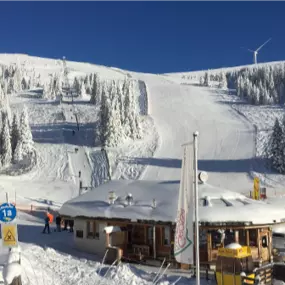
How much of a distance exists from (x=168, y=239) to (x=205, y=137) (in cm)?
4786

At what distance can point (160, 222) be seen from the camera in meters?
20.5

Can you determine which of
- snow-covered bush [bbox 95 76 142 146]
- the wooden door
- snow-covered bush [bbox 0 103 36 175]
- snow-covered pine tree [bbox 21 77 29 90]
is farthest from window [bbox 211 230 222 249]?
snow-covered pine tree [bbox 21 77 29 90]

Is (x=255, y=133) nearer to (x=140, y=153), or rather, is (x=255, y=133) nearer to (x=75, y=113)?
(x=140, y=153)

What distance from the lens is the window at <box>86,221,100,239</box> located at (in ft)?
75.1

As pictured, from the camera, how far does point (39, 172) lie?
5616 cm

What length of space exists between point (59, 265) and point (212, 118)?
63460mm

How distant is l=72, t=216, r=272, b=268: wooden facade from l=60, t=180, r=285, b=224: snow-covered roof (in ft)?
1.09

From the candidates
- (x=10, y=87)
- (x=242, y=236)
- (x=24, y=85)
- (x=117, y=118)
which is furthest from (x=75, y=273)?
(x=24, y=85)

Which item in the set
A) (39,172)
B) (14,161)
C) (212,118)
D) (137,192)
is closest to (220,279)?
(137,192)

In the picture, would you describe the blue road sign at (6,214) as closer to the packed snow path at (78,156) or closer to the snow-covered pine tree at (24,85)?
the packed snow path at (78,156)

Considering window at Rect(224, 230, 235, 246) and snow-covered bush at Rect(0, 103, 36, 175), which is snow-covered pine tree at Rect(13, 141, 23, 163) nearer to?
snow-covered bush at Rect(0, 103, 36, 175)

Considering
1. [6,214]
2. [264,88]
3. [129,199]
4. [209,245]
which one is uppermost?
[264,88]

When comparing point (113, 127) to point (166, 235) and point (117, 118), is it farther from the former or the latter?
point (166, 235)

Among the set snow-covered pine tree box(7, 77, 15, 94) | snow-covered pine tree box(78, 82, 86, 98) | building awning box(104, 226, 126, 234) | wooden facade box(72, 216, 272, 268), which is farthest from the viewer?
snow-covered pine tree box(7, 77, 15, 94)
